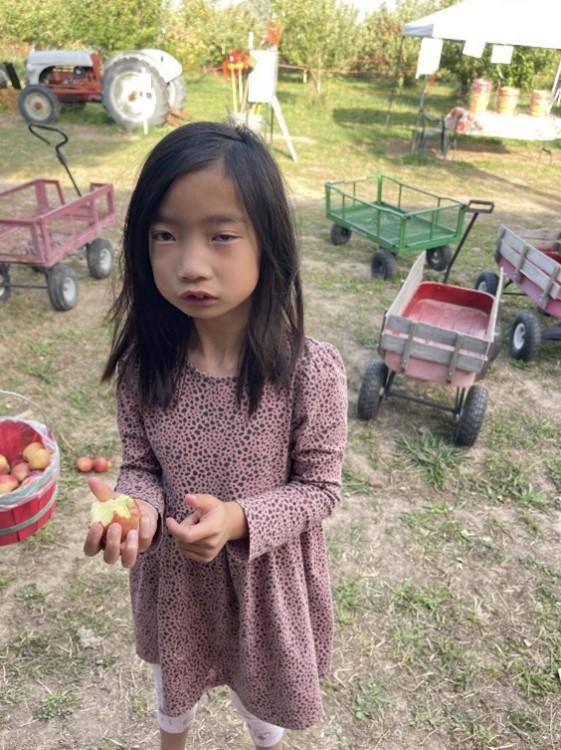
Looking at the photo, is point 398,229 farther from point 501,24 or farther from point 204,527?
point 204,527

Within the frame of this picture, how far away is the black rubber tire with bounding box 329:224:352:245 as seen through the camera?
636 centimetres

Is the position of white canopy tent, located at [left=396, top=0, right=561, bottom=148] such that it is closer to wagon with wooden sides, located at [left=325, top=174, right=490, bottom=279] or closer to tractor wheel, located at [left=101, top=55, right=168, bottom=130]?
wagon with wooden sides, located at [left=325, top=174, right=490, bottom=279]

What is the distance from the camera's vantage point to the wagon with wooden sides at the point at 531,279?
419 cm

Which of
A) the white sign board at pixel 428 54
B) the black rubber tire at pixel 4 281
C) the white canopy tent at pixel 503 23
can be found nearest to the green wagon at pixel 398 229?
the black rubber tire at pixel 4 281

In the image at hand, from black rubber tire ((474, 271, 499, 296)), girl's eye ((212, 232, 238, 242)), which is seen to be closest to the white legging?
girl's eye ((212, 232, 238, 242))

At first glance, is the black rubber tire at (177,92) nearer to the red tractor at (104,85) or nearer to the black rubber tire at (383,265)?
the red tractor at (104,85)

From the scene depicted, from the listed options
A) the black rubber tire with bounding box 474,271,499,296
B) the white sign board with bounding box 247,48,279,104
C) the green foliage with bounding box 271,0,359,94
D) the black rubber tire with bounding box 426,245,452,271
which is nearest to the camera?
the black rubber tire with bounding box 474,271,499,296

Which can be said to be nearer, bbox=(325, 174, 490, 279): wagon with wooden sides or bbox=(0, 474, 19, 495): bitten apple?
bbox=(0, 474, 19, 495): bitten apple

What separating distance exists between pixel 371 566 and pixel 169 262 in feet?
6.51

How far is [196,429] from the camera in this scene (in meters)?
1.21

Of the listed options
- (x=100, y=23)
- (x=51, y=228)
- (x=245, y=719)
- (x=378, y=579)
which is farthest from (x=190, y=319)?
(x=100, y=23)

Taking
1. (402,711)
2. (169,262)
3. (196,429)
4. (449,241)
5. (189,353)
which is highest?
(169,262)

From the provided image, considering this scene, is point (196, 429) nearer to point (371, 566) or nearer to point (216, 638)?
point (216, 638)

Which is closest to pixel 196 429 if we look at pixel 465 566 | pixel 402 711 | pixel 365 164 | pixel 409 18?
pixel 402 711
